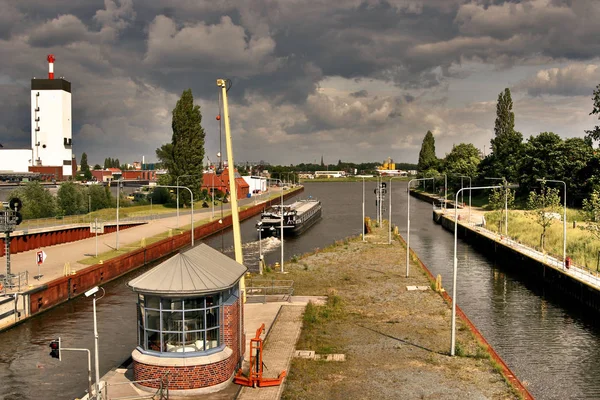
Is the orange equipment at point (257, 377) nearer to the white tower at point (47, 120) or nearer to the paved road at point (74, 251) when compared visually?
the paved road at point (74, 251)

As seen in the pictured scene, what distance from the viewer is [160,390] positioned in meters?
18.4

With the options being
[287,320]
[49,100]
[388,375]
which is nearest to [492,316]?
[287,320]

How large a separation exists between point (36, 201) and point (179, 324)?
6535 centimetres

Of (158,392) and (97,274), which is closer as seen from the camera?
(158,392)

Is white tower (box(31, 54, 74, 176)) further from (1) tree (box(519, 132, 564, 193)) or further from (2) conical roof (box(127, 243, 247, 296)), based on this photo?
(2) conical roof (box(127, 243, 247, 296))

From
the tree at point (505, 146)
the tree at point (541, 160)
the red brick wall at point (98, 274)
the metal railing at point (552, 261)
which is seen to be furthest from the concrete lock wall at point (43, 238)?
the tree at point (505, 146)

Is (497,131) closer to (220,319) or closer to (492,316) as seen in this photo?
(492,316)

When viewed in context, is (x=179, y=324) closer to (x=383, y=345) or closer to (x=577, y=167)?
(x=383, y=345)

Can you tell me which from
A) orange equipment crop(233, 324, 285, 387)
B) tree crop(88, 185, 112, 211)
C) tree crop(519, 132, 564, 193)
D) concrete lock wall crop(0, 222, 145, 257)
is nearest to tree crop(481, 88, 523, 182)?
tree crop(519, 132, 564, 193)

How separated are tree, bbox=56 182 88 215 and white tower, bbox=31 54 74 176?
77.5m

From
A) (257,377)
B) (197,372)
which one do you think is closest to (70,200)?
(257,377)

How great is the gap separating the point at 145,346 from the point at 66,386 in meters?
6.94

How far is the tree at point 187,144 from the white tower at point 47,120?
2740 inches

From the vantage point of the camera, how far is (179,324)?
19.1 m
